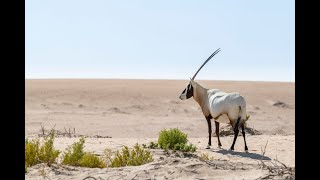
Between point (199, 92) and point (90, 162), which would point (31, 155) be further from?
point (199, 92)

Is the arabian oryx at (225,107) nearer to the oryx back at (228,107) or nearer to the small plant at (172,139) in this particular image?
the oryx back at (228,107)

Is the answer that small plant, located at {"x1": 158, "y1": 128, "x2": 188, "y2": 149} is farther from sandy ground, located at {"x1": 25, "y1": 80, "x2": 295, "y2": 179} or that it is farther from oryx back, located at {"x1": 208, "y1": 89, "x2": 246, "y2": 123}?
oryx back, located at {"x1": 208, "y1": 89, "x2": 246, "y2": 123}

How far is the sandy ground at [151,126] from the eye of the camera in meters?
6.14

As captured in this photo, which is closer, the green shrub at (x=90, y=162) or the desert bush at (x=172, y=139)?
the green shrub at (x=90, y=162)

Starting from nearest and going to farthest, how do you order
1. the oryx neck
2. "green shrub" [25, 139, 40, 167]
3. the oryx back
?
"green shrub" [25, 139, 40, 167], the oryx back, the oryx neck

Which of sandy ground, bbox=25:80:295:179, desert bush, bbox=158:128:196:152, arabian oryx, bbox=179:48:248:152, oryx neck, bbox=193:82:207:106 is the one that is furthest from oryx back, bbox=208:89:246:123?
desert bush, bbox=158:128:196:152

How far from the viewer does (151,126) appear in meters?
20.8

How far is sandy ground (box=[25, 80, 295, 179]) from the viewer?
614cm

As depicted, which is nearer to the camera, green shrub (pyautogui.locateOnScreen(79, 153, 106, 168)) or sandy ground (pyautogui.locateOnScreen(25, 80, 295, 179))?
sandy ground (pyautogui.locateOnScreen(25, 80, 295, 179))

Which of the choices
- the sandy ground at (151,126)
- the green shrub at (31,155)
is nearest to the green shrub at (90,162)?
the sandy ground at (151,126)
